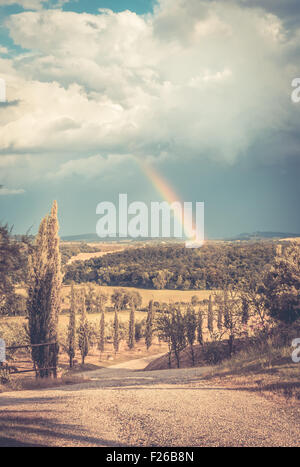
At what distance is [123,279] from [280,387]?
10042 cm

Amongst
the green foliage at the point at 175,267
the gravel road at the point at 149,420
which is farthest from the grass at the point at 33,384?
the green foliage at the point at 175,267

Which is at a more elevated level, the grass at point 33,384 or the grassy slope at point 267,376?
the grassy slope at point 267,376

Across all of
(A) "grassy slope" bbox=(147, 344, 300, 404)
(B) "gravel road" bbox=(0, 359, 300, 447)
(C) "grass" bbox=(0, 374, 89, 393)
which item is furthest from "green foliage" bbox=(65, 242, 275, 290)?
(B) "gravel road" bbox=(0, 359, 300, 447)

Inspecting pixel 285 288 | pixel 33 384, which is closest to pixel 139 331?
pixel 285 288

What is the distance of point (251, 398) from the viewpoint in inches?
380

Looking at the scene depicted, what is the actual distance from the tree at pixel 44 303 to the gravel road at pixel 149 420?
469 inches

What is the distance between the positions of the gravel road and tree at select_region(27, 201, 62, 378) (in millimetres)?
11913

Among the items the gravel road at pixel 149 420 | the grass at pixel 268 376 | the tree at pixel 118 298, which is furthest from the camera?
the tree at pixel 118 298

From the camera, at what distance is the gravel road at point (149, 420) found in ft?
21.7

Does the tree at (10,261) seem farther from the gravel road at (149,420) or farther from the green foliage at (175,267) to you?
the green foliage at (175,267)

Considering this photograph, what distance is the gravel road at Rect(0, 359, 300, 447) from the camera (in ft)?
21.7

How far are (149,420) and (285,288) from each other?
754 inches
